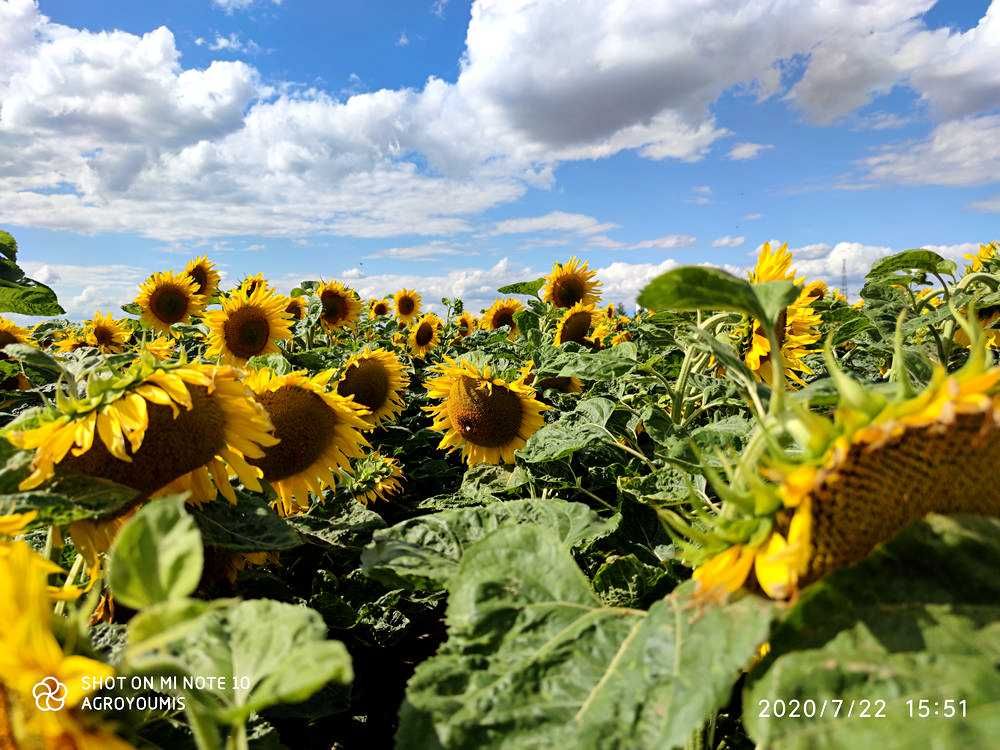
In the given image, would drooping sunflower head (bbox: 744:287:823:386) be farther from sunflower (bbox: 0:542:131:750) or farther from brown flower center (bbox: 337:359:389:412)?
sunflower (bbox: 0:542:131:750)

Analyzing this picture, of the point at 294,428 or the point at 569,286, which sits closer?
the point at 294,428

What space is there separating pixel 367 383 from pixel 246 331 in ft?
3.10

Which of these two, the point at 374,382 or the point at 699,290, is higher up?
the point at 699,290

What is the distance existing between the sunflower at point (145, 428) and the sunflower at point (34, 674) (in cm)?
68

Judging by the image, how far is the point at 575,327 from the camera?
18.6 feet

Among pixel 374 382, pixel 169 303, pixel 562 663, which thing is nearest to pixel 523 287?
pixel 374 382

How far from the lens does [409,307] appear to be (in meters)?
10.6

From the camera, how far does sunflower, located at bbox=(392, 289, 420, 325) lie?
10406 millimetres

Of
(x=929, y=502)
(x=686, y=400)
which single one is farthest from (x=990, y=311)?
(x=929, y=502)

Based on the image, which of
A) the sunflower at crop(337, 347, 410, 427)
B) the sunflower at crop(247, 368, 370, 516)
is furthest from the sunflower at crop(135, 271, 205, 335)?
the sunflower at crop(247, 368, 370, 516)

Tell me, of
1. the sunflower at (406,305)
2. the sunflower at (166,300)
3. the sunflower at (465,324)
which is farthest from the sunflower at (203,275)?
the sunflower at (465,324)

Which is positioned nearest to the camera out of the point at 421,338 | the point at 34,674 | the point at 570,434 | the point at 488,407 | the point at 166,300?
the point at 34,674

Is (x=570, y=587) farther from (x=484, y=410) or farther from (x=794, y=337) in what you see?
(x=484, y=410)

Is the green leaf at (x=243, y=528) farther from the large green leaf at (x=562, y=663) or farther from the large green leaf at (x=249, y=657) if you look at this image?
the large green leaf at (x=562, y=663)
